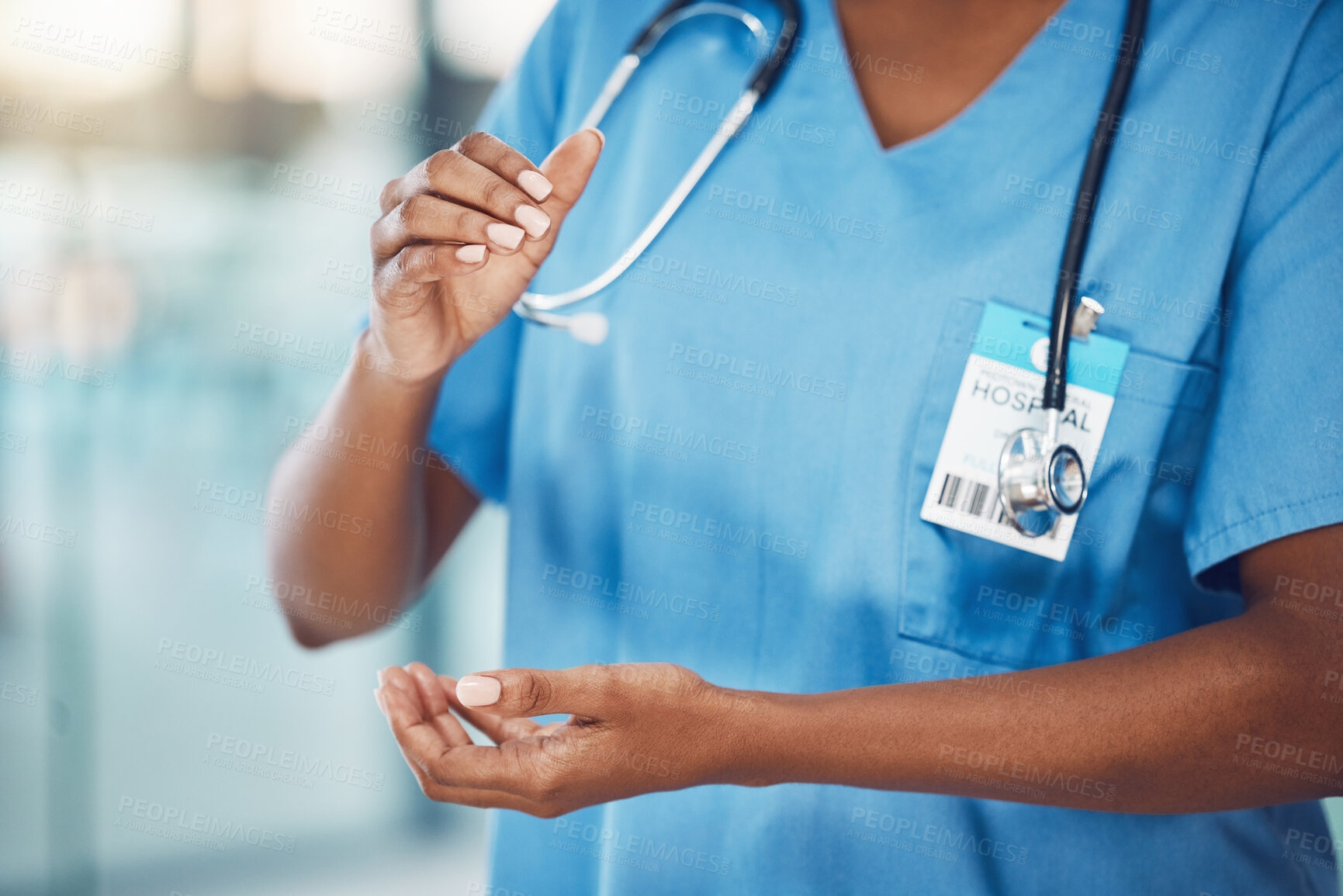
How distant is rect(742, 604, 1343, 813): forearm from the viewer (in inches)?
21.7

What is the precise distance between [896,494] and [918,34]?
0.34m

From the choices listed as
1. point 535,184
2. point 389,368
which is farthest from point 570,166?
point 389,368

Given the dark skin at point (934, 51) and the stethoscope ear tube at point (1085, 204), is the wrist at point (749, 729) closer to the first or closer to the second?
the stethoscope ear tube at point (1085, 204)

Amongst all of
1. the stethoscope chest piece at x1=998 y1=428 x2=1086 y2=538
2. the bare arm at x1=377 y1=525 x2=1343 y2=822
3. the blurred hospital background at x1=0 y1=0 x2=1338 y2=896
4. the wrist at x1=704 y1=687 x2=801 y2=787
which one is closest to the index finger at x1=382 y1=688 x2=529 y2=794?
the bare arm at x1=377 y1=525 x2=1343 y2=822

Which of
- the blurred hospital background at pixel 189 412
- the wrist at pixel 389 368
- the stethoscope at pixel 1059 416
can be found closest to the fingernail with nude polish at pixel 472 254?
the wrist at pixel 389 368

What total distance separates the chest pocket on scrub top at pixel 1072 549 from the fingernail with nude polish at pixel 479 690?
296 mm

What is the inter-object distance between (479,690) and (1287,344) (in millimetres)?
493

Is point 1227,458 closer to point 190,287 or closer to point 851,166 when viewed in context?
point 851,166

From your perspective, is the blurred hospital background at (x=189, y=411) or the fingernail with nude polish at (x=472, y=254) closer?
the fingernail with nude polish at (x=472, y=254)

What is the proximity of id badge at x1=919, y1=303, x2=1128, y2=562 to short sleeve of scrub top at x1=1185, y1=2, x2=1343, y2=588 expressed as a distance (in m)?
0.07

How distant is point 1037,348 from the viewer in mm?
642

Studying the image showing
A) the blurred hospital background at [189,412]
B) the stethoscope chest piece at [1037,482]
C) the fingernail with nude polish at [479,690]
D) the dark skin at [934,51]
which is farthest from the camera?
the blurred hospital background at [189,412]

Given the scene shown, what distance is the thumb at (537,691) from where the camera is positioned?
50cm

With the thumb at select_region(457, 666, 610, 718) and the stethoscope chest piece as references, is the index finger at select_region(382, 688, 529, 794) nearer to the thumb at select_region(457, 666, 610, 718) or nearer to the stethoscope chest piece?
the thumb at select_region(457, 666, 610, 718)
